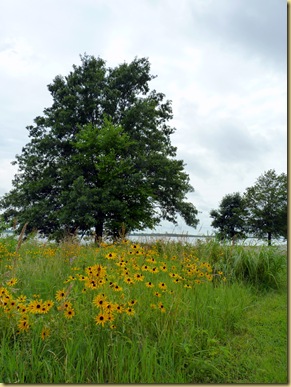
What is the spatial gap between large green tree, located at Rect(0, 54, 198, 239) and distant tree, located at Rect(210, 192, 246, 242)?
11.6 meters

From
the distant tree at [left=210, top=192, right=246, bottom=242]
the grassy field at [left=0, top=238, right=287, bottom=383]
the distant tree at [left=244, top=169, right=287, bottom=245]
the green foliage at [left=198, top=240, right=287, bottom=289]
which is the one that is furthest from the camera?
the distant tree at [left=210, top=192, right=246, bottom=242]

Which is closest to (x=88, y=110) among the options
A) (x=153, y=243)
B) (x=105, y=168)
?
(x=105, y=168)

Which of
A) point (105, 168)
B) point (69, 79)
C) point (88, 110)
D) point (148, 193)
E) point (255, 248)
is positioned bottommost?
point (255, 248)

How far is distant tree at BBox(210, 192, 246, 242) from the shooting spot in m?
27.9

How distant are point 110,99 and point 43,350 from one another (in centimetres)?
1522

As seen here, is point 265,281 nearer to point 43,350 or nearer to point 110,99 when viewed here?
point 43,350

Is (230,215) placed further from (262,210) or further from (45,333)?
(45,333)

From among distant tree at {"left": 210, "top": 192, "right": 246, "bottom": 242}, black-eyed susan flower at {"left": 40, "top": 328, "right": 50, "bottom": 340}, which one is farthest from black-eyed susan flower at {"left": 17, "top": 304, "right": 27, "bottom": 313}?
distant tree at {"left": 210, "top": 192, "right": 246, "bottom": 242}

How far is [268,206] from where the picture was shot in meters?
25.3

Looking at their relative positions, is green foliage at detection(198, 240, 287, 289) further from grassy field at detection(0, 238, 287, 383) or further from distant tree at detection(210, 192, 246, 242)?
distant tree at detection(210, 192, 246, 242)

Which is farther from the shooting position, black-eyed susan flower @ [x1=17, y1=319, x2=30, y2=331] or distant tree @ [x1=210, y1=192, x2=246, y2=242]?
distant tree @ [x1=210, y1=192, x2=246, y2=242]

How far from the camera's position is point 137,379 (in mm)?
2336

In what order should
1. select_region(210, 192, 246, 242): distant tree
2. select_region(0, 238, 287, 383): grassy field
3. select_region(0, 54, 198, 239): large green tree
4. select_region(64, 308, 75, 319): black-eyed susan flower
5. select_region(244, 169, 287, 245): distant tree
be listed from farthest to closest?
select_region(210, 192, 246, 242): distant tree
select_region(244, 169, 287, 245): distant tree
select_region(0, 54, 198, 239): large green tree
select_region(64, 308, 75, 319): black-eyed susan flower
select_region(0, 238, 287, 383): grassy field

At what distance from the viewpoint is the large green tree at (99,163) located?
1395 centimetres
